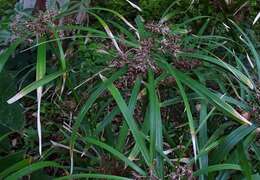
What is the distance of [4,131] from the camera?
1653mm

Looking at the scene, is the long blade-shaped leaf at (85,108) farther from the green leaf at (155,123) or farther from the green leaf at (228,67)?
the green leaf at (228,67)

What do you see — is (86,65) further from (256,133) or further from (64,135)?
(256,133)

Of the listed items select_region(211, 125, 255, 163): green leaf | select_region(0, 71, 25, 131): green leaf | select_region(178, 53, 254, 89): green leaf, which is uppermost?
select_region(178, 53, 254, 89): green leaf

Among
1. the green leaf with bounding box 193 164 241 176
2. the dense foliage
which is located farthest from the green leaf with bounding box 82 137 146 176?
the green leaf with bounding box 193 164 241 176

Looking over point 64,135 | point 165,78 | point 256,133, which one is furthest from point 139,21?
point 256,133

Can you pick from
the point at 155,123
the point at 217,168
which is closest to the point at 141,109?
the point at 155,123

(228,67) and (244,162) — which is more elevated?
(228,67)

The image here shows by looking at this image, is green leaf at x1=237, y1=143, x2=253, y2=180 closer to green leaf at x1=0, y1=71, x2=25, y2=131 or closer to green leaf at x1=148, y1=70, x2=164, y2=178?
green leaf at x1=148, y1=70, x2=164, y2=178

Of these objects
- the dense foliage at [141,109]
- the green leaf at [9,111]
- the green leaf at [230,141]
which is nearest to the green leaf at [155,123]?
the dense foliage at [141,109]

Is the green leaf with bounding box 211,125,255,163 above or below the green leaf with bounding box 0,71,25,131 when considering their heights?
below

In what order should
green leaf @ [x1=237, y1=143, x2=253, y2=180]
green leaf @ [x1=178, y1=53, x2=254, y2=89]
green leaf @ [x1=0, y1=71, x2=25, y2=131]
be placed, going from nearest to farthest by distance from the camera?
green leaf @ [x1=237, y1=143, x2=253, y2=180], green leaf @ [x1=178, y1=53, x2=254, y2=89], green leaf @ [x1=0, y1=71, x2=25, y2=131]

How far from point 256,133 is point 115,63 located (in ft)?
1.25

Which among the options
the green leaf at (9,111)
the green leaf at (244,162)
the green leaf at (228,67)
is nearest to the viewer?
the green leaf at (244,162)

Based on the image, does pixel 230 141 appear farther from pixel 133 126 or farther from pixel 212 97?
pixel 133 126
